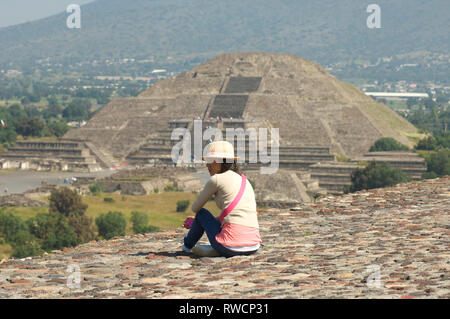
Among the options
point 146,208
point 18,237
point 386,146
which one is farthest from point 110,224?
point 386,146

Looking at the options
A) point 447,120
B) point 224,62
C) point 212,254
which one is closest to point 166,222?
point 212,254

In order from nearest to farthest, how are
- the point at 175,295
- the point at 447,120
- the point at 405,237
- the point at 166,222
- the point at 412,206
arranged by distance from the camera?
the point at 175,295
the point at 405,237
the point at 412,206
the point at 166,222
the point at 447,120

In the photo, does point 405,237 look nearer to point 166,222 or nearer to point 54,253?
point 54,253

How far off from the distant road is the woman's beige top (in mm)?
72843

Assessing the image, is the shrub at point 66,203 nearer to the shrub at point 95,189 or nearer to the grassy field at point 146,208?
the grassy field at point 146,208

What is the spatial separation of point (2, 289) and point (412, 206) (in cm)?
978

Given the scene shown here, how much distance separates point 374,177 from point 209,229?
71.6 m

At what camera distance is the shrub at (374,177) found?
83750 mm

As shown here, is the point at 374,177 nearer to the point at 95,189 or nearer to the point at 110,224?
the point at 95,189

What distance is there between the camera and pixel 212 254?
14164 mm

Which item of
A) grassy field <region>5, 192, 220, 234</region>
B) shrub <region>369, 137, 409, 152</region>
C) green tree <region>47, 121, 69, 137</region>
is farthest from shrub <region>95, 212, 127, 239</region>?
green tree <region>47, 121, 69, 137</region>

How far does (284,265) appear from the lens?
13.2 meters

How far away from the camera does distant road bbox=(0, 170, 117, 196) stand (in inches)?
3470
